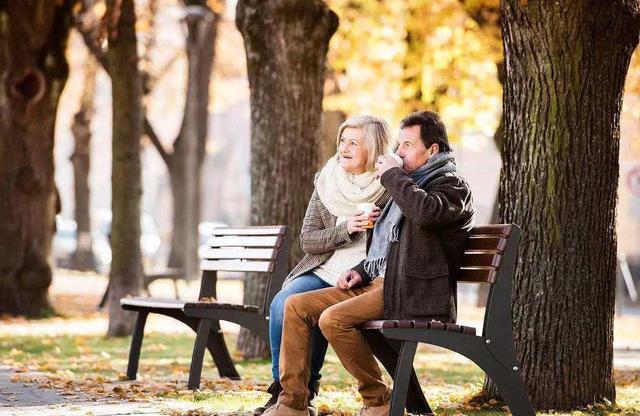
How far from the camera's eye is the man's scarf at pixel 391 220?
664cm

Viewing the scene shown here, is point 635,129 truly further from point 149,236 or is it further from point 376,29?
point 149,236

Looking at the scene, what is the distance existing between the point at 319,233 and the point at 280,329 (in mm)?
564

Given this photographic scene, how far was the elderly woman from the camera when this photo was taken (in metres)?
7.14

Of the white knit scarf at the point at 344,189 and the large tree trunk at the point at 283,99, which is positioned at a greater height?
the large tree trunk at the point at 283,99

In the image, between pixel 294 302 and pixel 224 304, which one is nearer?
pixel 294 302

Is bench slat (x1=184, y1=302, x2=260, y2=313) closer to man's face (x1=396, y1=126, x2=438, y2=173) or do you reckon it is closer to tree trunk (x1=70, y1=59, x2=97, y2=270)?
man's face (x1=396, y1=126, x2=438, y2=173)

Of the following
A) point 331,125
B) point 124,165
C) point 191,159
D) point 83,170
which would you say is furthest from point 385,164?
point 83,170

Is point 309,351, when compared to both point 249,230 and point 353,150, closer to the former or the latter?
point 353,150

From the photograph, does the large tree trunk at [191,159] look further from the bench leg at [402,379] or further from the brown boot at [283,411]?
the bench leg at [402,379]

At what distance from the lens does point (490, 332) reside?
6586 mm

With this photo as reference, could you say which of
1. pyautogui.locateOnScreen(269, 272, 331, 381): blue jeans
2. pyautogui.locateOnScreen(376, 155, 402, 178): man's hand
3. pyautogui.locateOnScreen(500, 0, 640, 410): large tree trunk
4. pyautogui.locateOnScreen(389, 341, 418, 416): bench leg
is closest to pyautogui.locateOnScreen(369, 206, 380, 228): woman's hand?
pyautogui.locateOnScreen(376, 155, 402, 178): man's hand

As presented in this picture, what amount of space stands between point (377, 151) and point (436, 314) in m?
1.14

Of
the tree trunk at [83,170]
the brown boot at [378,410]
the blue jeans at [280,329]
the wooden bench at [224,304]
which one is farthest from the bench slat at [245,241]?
the tree trunk at [83,170]

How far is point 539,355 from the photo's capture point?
7719 millimetres
